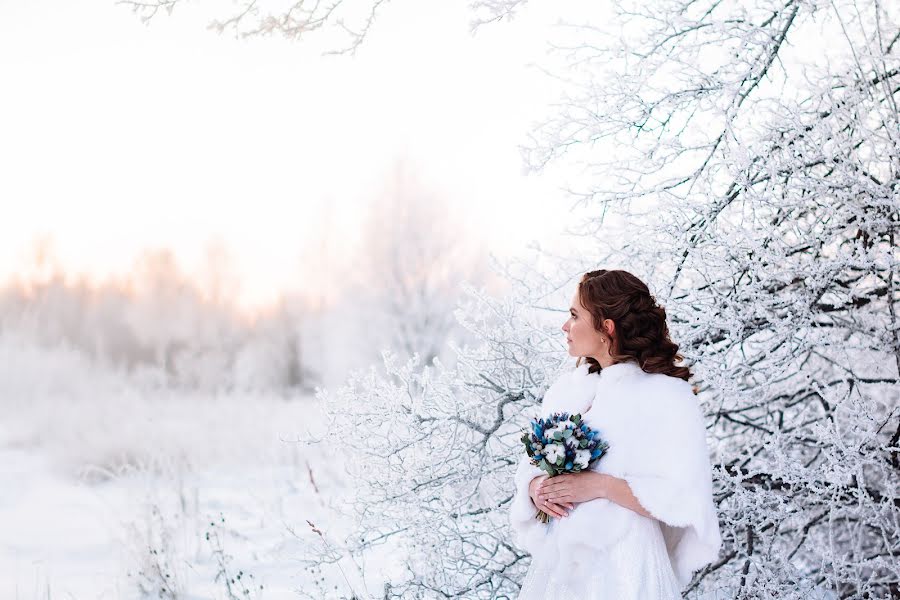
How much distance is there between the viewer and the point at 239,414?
13.9 m

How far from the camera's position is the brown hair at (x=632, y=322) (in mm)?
2061

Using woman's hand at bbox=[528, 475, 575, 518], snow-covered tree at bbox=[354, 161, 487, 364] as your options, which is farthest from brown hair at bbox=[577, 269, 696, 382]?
snow-covered tree at bbox=[354, 161, 487, 364]

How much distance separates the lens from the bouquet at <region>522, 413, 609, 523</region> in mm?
1946

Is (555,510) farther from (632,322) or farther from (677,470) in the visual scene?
(632,322)

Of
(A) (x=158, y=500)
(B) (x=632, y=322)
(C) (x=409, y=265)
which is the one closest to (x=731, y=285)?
(B) (x=632, y=322)

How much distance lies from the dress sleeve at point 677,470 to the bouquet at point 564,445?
0.38ft

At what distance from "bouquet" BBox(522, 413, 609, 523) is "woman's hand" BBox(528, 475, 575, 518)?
0.31 ft

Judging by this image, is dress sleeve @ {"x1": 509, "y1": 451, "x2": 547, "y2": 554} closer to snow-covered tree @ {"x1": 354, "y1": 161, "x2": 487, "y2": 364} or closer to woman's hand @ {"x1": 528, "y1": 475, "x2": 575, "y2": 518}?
woman's hand @ {"x1": 528, "y1": 475, "x2": 575, "y2": 518}

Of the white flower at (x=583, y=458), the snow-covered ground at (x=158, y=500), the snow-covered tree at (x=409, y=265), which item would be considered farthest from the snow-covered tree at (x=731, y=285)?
the snow-covered tree at (x=409, y=265)

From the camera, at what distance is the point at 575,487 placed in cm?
198

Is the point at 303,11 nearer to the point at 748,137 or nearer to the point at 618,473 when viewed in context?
the point at 748,137

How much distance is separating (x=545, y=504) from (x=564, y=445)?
0.73 feet

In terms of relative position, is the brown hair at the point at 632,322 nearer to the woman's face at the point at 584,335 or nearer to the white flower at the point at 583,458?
the woman's face at the point at 584,335

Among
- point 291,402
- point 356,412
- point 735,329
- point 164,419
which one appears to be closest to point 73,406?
point 164,419
